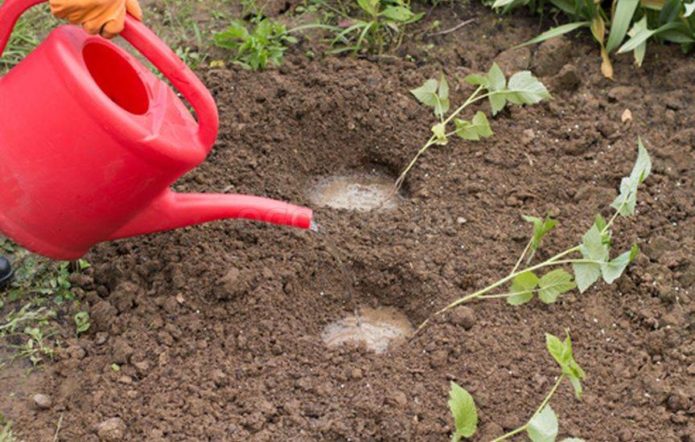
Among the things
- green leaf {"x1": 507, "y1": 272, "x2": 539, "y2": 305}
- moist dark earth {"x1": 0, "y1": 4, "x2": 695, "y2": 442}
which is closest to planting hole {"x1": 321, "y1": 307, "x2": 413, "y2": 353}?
moist dark earth {"x1": 0, "y1": 4, "x2": 695, "y2": 442}

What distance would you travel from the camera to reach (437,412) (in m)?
2.46

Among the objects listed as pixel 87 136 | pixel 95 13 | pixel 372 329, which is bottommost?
pixel 372 329

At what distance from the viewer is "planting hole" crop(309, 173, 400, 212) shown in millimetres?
3057

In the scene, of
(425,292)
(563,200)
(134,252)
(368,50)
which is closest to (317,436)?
(425,292)

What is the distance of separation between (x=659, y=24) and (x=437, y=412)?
1517 millimetres

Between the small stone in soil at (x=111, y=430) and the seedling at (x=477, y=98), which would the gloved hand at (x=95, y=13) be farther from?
the seedling at (x=477, y=98)

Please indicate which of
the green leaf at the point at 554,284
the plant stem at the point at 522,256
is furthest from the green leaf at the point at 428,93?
the green leaf at the point at 554,284

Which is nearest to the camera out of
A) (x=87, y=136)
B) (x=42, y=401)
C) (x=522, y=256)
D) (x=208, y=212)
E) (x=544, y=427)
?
(x=544, y=427)

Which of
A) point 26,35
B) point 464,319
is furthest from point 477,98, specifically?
point 26,35

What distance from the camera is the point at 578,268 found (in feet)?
8.68

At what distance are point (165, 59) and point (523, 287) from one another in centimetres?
96

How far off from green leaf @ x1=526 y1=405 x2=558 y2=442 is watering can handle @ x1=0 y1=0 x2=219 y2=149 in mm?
882

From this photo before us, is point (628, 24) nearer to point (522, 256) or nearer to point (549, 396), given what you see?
point (522, 256)

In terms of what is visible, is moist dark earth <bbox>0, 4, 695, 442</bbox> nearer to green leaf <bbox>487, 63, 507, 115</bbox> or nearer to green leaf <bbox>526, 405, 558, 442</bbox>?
green leaf <bbox>487, 63, 507, 115</bbox>
